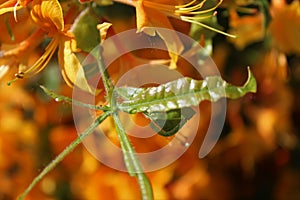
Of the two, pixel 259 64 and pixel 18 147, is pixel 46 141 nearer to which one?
pixel 18 147

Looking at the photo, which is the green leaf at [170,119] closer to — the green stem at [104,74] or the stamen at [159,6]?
the green stem at [104,74]

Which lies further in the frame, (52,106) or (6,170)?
(6,170)

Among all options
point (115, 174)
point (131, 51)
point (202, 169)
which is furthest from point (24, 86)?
point (131, 51)

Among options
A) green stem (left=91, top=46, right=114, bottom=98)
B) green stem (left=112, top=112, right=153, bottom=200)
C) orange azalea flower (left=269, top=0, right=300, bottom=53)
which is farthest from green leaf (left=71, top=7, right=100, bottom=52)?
orange azalea flower (left=269, top=0, right=300, bottom=53)

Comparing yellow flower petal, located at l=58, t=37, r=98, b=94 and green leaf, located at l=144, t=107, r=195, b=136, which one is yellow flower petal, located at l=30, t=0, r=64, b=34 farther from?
green leaf, located at l=144, t=107, r=195, b=136

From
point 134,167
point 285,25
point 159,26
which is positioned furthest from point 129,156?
point 285,25

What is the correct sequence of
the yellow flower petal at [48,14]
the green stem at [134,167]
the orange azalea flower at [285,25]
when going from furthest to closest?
the orange azalea flower at [285,25] → the yellow flower petal at [48,14] → the green stem at [134,167]

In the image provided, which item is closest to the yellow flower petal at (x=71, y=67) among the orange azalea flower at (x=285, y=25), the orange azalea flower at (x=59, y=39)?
the orange azalea flower at (x=59, y=39)
